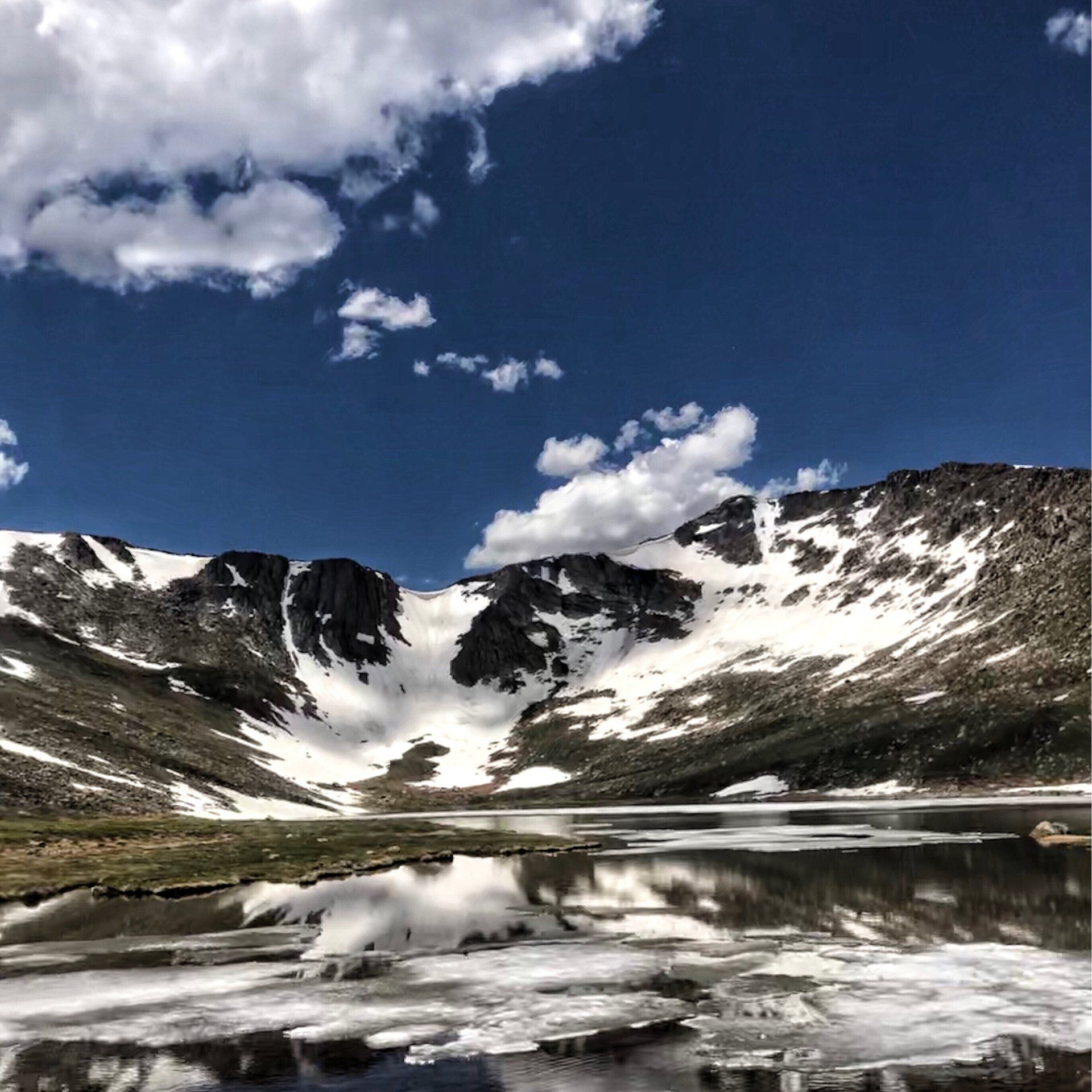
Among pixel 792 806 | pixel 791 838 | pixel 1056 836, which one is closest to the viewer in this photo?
pixel 1056 836

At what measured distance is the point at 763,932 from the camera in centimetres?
2972

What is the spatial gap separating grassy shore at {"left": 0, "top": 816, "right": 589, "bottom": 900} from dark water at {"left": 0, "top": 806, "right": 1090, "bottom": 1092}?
6532 millimetres

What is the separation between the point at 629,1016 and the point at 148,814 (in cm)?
9884

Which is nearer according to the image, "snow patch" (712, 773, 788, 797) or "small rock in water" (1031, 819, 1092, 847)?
"small rock in water" (1031, 819, 1092, 847)

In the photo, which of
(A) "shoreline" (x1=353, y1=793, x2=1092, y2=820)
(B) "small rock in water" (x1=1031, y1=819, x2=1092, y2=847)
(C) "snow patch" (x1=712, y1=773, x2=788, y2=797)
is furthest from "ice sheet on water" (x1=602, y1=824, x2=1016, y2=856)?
(C) "snow patch" (x1=712, y1=773, x2=788, y2=797)

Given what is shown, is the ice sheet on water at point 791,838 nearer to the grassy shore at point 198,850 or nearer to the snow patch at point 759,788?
the grassy shore at point 198,850

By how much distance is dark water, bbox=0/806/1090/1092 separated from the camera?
16.5 m

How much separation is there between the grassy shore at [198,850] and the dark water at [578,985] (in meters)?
6.53

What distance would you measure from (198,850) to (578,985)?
5142cm

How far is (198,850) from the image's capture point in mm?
65938

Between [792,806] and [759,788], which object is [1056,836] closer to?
[792,806]

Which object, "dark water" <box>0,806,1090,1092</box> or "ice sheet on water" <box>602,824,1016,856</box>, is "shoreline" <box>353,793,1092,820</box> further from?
"dark water" <box>0,806,1090,1092</box>

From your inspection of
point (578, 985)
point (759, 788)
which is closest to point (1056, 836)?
point (578, 985)

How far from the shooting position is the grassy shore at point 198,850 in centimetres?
4878
